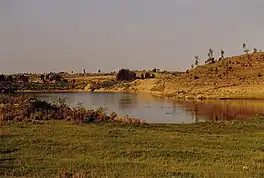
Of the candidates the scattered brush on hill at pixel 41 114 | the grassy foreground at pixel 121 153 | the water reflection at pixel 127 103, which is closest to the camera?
the grassy foreground at pixel 121 153

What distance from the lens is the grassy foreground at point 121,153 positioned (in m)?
13.0

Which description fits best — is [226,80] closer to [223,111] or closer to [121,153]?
[223,111]

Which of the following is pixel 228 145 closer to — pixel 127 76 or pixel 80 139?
pixel 80 139

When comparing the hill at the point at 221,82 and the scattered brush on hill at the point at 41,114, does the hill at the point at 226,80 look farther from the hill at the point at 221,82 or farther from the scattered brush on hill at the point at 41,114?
the scattered brush on hill at the point at 41,114

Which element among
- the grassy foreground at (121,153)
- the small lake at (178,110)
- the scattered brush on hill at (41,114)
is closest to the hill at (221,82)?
the small lake at (178,110)

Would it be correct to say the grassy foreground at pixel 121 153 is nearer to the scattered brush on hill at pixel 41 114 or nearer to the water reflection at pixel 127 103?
the scattered brush on hill at pixel 41 114

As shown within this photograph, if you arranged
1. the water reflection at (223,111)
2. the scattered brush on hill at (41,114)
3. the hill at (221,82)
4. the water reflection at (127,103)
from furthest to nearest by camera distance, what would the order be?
the hill at (221,82) < the water reflection at (127,103) < the water reflection at (223,111) < the scattered brush on hill at (41,114)

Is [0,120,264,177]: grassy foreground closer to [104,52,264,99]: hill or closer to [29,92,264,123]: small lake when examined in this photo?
[29,92,264,123]: small lake

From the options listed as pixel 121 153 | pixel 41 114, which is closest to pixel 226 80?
pixel 41 114

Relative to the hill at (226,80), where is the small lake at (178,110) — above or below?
below

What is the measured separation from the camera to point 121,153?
52.5ft

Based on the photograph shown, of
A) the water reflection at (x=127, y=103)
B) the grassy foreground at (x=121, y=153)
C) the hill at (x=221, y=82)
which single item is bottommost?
the grassy foreground at (x=121, y=153)

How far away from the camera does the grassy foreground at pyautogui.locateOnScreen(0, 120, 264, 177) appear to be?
13.0 metres

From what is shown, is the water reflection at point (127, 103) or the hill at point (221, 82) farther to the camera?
the hill at point (221, 82)
